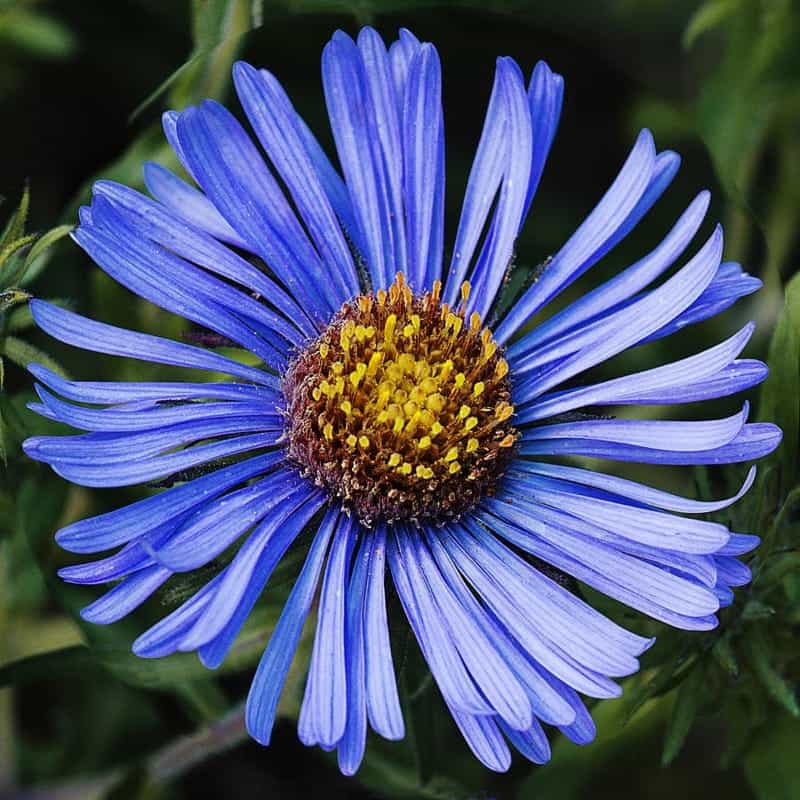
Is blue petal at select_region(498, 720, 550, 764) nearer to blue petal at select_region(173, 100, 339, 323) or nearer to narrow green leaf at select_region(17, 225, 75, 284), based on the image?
blue petal at select_region(173, 100, 339, 323)

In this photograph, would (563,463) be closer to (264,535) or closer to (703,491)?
(703,491)

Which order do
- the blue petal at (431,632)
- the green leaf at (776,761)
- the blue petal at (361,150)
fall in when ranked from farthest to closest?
the green leaf at (776,761) → the blue petal at (361,150) → the blue petal at (431,632)

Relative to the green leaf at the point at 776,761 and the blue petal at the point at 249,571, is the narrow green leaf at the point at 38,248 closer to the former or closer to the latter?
the blue petal at the point at 249,571

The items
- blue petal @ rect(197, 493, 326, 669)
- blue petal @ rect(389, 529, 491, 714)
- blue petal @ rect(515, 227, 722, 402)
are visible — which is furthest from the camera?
blue petal @ rect(515, 227, 722, 402)

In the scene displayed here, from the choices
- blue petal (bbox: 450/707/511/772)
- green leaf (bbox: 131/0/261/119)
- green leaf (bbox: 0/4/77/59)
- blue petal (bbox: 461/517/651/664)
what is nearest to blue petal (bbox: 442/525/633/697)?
blue petal (bbox: 461/517/651/664)

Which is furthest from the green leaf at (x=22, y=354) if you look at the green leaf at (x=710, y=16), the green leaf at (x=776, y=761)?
the green leaf at (x=710, y=16)

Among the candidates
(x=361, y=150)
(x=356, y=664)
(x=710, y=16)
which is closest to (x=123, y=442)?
(x=356, y=664)
